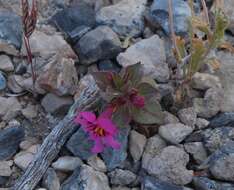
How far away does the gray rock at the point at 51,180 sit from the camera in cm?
191

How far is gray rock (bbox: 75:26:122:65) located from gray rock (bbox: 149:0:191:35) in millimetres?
195

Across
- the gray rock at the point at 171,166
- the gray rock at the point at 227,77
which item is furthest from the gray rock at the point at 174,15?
the gray rock at the point at 171,166

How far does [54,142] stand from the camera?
195 centimetres

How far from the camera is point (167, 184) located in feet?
6.08

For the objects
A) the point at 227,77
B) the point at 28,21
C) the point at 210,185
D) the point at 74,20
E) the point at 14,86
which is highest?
the point at 28,21

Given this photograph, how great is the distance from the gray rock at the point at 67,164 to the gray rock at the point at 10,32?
545 mm

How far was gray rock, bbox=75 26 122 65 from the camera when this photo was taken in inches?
86.8

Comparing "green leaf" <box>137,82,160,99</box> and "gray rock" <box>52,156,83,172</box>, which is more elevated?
"green leaf" <box>137,82,160,99</box>

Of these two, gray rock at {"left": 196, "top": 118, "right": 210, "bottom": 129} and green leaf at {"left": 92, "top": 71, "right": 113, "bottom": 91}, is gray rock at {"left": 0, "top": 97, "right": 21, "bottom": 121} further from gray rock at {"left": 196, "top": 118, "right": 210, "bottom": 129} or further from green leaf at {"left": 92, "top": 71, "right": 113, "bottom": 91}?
gray rock at {"left": 196, "top": 118, "right": 210, "bottom": 129}

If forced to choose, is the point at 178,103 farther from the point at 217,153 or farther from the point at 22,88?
the point at 22,88

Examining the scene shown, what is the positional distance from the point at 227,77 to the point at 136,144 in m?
0.48

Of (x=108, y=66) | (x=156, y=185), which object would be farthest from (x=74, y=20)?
(x=156, y=185)

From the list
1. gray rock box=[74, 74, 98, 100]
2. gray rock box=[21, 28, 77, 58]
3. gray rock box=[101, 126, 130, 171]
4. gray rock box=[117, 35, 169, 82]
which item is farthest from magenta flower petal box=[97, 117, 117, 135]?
gray rock box=[21, 28, 77, 58]

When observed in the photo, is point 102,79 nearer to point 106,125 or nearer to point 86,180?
point 106,125
